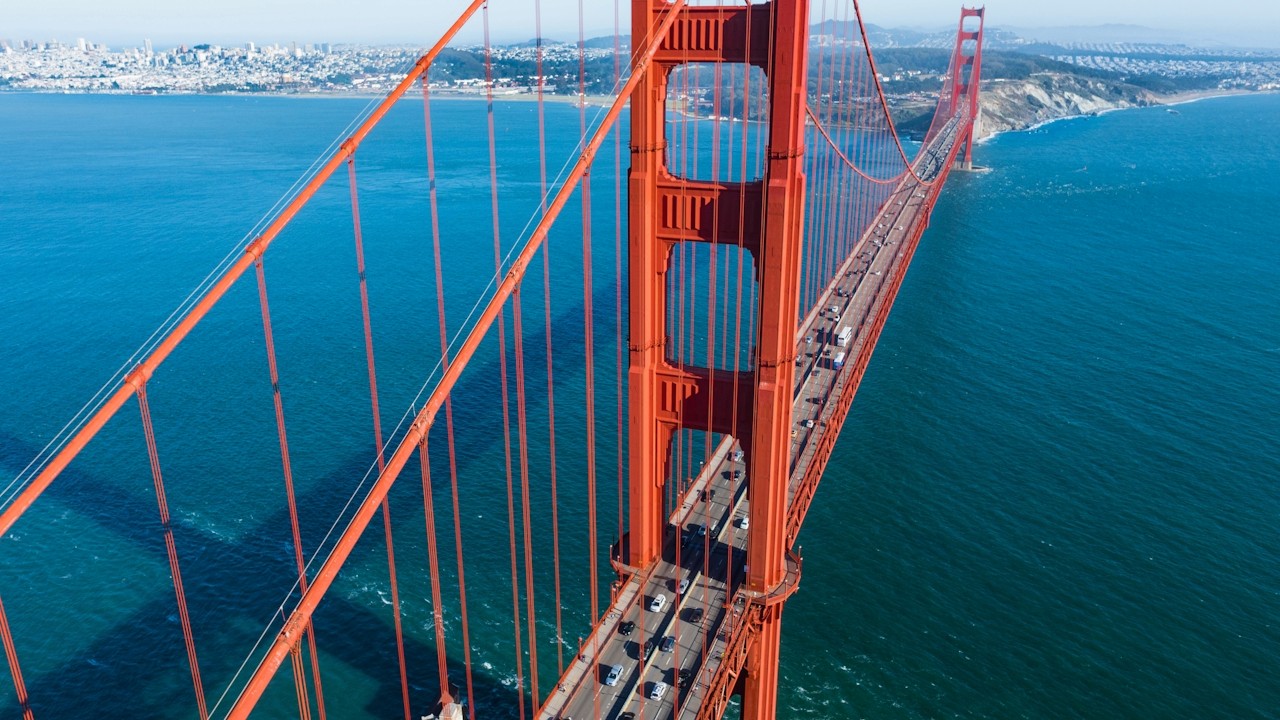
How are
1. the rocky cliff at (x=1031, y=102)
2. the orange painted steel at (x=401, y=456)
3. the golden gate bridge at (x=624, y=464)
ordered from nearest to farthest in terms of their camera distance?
1. the orange painted steel at (x=401, y=456)
2. the golden gate bridge at (x=624, y=464)
3. the rocky cliff at (x=1031, y=102)

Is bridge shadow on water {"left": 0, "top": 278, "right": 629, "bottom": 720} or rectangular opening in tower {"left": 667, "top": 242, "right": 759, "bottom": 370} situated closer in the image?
bridge shadow on water {"left": 0, "top": 278, "right": 629, "bottom": 720}

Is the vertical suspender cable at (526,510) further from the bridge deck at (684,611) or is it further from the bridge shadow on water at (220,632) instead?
the bridge shadow on water at (220,632)

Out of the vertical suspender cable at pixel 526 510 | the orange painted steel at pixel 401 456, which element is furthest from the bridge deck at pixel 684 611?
the orange painted steel at pixel 401 456

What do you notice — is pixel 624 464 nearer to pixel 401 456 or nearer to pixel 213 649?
pixel 213 649

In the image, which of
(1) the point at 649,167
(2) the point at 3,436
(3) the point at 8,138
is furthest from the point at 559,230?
(3) the point at 8,138

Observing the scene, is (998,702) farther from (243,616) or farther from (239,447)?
(239,447)

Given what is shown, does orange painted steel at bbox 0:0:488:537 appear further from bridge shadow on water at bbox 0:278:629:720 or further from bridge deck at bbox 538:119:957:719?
bridge shadow on water at bbox 0:278:629:720

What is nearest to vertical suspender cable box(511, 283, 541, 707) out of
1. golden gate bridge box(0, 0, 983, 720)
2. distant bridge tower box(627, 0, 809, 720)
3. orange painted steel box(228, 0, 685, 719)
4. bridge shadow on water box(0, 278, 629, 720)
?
golden gate bridge box(0, 0, 983, 720)
